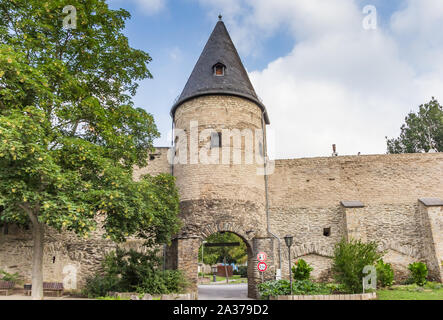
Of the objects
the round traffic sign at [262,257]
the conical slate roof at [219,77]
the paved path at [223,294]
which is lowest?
the paved path at [223,294]

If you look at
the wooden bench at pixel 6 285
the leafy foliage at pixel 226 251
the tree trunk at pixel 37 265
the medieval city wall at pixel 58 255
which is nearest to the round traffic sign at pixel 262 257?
the medieval city wall at pixel 58 255

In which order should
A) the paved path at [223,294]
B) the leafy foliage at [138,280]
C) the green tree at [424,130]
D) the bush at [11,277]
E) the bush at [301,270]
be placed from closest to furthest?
the leafy foliage at [138,280]
the bush at [11,277]
the paved path at [223,294]
the bush at [301,270]
the green tree at [424,130]

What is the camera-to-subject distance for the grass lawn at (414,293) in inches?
438

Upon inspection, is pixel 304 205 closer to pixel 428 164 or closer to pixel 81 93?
pixel 428 164

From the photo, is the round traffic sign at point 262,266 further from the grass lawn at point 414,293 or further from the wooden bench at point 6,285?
the wooden bench at point 6,285

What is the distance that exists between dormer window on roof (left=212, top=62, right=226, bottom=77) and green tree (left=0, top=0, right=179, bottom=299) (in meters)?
4.51

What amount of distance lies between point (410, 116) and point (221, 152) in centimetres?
2435

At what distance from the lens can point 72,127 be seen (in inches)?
446

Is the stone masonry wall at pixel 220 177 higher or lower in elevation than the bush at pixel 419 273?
higher

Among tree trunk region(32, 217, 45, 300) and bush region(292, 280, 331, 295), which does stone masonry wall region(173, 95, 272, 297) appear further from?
tree trunk region(32, 217, 45, 300)

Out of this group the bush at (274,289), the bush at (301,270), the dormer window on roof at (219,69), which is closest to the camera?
the bush at (274,289)

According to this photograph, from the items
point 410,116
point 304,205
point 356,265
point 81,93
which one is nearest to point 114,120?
point 81,93

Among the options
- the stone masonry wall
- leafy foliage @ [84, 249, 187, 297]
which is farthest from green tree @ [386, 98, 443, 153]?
leafy foliage @ [84, 249, 187, 297]

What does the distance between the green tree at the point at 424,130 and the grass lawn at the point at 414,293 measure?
18.7m
